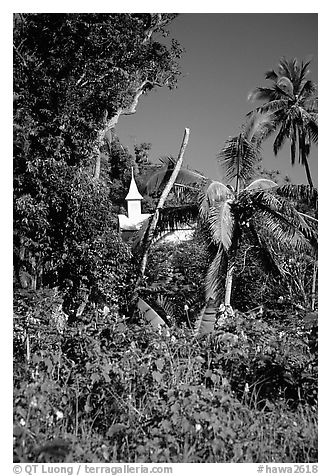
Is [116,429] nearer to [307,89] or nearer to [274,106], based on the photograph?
[274,106]

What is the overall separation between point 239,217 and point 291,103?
6.59m

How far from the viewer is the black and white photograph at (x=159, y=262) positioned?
10.2ft

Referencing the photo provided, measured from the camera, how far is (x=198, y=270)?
850cm

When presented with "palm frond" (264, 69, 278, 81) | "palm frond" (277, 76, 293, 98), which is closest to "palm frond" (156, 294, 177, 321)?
"palm frond" (264, 69, 278, 81)

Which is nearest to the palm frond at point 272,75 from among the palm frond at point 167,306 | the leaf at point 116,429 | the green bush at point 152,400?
the palm frond at point 167,306

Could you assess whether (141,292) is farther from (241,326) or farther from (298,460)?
(298,460)

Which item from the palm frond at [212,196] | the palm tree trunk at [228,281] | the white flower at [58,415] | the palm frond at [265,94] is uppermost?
the palm frond at [265,94]

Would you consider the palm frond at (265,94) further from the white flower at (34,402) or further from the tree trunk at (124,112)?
the white flower at (34,402)

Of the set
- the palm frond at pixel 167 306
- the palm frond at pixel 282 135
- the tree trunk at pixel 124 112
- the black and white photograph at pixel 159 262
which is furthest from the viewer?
the palm frond at pixel 282 135

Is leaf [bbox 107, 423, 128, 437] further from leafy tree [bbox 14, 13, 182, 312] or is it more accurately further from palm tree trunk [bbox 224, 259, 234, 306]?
palm tree trunk [bbox 224, 259, 234, 306]

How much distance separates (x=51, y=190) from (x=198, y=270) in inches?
124

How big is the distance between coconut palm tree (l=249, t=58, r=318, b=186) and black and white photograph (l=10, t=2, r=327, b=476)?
2.18 meters

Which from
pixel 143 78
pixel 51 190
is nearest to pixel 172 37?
pixel 143 78

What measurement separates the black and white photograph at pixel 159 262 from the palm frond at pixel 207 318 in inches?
1.3
